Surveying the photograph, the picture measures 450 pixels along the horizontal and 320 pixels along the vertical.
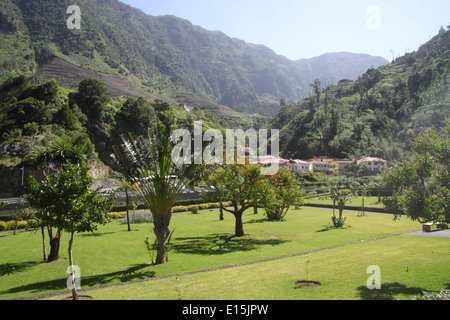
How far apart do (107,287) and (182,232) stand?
41.0ft

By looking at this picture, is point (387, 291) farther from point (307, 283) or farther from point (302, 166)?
point (302, 166)

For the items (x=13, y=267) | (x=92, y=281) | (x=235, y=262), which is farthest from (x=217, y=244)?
(x=13, y=267)

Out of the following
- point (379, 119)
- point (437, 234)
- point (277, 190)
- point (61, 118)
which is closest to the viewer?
point (437, 234)

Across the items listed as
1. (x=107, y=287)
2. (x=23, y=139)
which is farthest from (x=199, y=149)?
(x=23, y=139)

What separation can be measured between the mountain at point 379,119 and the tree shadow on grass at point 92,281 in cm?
8849

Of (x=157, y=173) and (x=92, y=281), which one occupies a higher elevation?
(x=157, y=173)

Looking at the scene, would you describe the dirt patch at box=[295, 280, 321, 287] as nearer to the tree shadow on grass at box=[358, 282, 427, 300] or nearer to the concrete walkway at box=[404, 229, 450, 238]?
the tree shadow on grass at box=[358, 282, 427, 300]

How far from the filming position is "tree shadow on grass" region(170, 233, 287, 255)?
16.1 m

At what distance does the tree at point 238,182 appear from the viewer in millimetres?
18656

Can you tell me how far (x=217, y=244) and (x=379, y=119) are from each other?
112 metres

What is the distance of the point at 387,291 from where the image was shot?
8023 millimetres

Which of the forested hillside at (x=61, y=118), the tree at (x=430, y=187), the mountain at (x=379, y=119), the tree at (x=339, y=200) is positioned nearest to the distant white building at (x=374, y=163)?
the mountain at (x=379, y=119)
